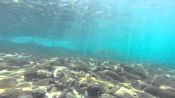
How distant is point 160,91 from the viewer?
927 cm

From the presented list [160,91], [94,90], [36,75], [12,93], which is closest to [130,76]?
[160,91]

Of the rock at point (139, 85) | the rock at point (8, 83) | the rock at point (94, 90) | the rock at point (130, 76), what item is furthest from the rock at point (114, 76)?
the rock at point (8, 83)

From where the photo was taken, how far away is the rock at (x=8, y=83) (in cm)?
880

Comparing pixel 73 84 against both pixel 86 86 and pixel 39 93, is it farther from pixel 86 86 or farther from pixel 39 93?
pixel 39 93

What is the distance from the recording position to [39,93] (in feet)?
24.6

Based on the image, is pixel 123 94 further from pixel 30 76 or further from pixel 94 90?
pixel 30 76

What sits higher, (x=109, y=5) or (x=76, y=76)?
(x=109, y=5)

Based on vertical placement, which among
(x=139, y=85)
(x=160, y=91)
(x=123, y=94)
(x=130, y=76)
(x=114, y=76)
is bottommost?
(x=123, y=94)

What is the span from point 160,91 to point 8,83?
5.71 metres

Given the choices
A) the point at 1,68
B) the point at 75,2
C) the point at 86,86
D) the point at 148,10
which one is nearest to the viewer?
the point at 86,86

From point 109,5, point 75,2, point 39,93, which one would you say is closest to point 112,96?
point 39,93

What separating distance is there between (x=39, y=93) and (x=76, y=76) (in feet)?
9.02

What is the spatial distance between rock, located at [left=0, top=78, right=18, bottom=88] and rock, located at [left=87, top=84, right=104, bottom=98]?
111 inches

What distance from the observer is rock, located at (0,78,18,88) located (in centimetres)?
880
